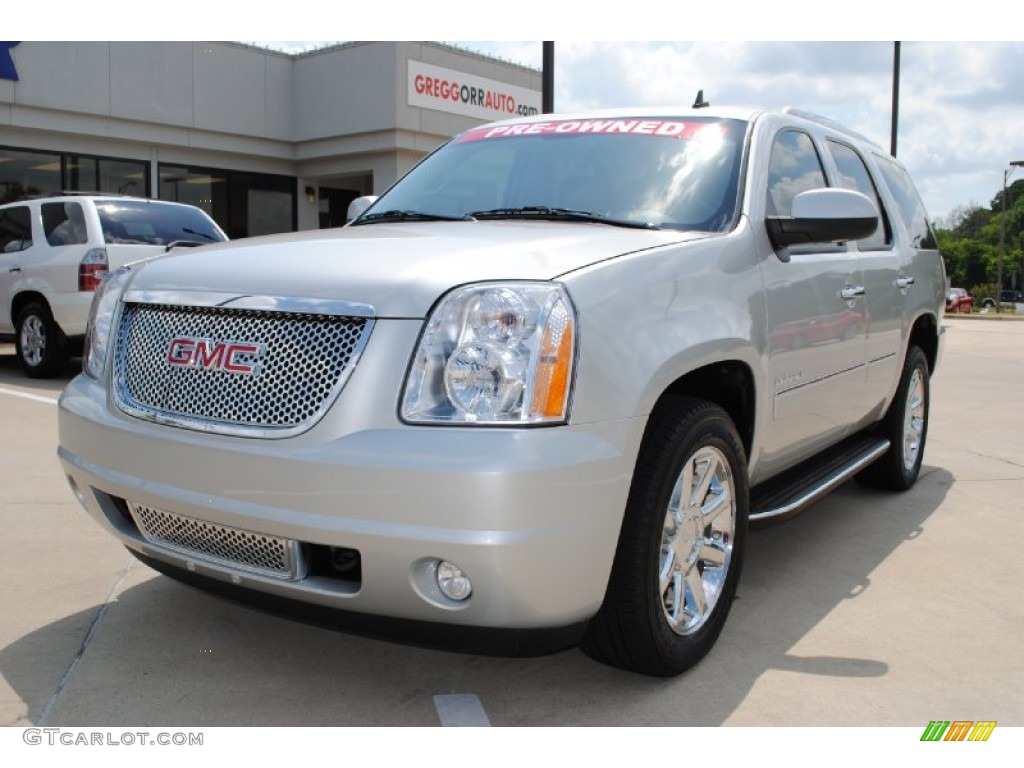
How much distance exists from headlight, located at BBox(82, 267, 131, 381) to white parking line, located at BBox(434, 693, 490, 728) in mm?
1507

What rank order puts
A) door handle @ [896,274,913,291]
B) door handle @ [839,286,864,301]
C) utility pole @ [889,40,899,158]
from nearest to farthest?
door handle @ [839,286,864,301], door handle @ [896,274,913,291], utility pole @ [889,40,899,158]

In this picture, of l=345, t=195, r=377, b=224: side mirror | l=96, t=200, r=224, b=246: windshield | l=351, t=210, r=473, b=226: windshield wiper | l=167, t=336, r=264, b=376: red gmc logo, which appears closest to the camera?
l=167, t=336, r=264, b=376: red gmc logo

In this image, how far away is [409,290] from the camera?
102 inches

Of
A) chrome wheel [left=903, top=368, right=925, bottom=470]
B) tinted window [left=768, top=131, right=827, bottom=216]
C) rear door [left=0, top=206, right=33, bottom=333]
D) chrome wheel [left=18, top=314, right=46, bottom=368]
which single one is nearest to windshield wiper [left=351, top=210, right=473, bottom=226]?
tinted window [left=768, top=131, right=827, bottom=216]

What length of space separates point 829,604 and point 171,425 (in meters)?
2.45

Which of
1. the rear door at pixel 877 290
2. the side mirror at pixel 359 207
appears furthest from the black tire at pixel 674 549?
the side mirror at pixel 359 207

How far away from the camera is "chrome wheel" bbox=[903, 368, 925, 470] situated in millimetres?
5522

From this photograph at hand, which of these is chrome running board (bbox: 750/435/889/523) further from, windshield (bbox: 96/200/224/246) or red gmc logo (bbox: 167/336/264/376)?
windshield (bbox: 96/200/224/246)

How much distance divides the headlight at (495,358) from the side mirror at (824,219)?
1.39 metres

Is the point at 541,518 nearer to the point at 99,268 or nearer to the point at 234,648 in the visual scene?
the point at 234,648

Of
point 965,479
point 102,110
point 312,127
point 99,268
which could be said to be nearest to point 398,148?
point 312,127

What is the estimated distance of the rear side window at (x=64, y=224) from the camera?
9570mm

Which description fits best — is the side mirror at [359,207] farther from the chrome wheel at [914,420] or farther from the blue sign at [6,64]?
the blue sign at [6,64]
